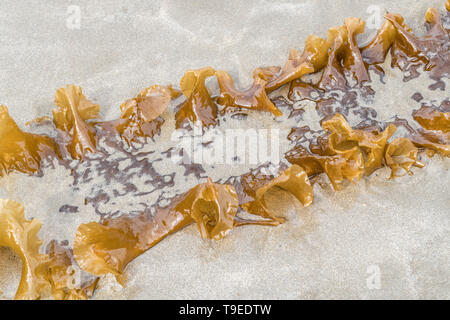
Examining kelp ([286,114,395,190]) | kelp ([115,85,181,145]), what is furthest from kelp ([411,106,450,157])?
kelp ([115,85,181,145])

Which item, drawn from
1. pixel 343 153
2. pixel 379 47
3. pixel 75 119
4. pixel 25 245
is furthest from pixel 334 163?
pixel 25 245

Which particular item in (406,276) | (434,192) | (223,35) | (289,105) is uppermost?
(223,35)

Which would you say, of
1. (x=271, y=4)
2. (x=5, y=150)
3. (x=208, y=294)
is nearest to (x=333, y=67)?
(x=271, y=4)

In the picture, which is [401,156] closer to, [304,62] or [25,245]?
[304,62]

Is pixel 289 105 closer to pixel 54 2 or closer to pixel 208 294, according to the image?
pixel 208 294

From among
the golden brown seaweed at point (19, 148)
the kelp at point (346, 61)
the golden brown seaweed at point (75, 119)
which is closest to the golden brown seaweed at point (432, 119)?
the kelp at point (346, 61)

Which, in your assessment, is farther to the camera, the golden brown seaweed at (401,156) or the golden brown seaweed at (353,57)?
the golden brown seaweed at (353,57)

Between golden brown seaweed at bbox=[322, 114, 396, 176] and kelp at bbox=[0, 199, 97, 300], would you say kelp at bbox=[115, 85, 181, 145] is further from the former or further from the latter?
golden brown seaweed at bbox=[322, 114, 396, 176]

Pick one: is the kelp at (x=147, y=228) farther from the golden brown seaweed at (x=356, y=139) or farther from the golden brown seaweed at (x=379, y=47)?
the golden brown seaweed at (x=379, y=47)
